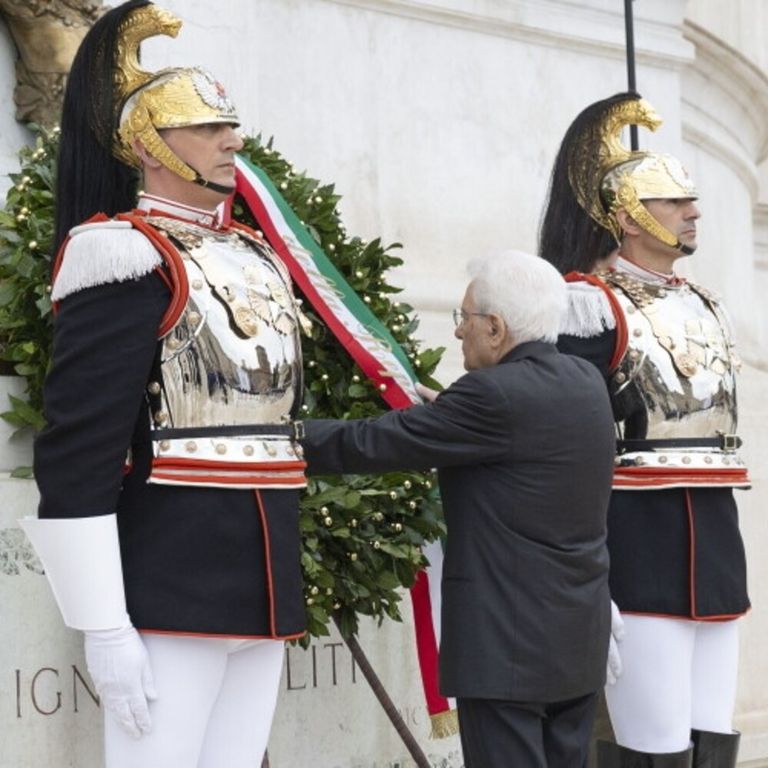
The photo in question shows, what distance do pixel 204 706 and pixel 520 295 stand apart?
40.3 inches

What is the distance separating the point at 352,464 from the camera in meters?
3.59

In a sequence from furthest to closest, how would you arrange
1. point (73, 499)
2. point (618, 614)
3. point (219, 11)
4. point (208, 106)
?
point (219, 11), point (618, 614), point (208, 106), point (73, 499)

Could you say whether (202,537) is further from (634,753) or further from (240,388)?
(634,753)

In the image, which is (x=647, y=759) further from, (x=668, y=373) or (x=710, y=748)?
(x=668, y=373)

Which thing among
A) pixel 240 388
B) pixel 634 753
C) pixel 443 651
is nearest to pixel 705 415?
pixel 634 753

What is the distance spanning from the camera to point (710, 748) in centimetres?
451

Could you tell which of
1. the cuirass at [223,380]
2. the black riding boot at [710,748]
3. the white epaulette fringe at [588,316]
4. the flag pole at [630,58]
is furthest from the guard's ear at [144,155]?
the flag pole at [630,58]

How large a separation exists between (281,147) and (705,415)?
220cm

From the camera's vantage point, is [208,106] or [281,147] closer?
[208,106]

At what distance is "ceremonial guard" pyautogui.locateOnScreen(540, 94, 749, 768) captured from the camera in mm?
4414

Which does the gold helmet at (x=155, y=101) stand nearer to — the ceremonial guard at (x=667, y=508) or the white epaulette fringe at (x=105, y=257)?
the white epaulette fringe at (x=105, y=257)

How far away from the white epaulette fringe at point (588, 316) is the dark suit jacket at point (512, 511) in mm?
870

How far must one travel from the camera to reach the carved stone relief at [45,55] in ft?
17.2

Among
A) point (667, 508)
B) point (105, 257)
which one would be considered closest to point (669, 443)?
point (667, 508)
